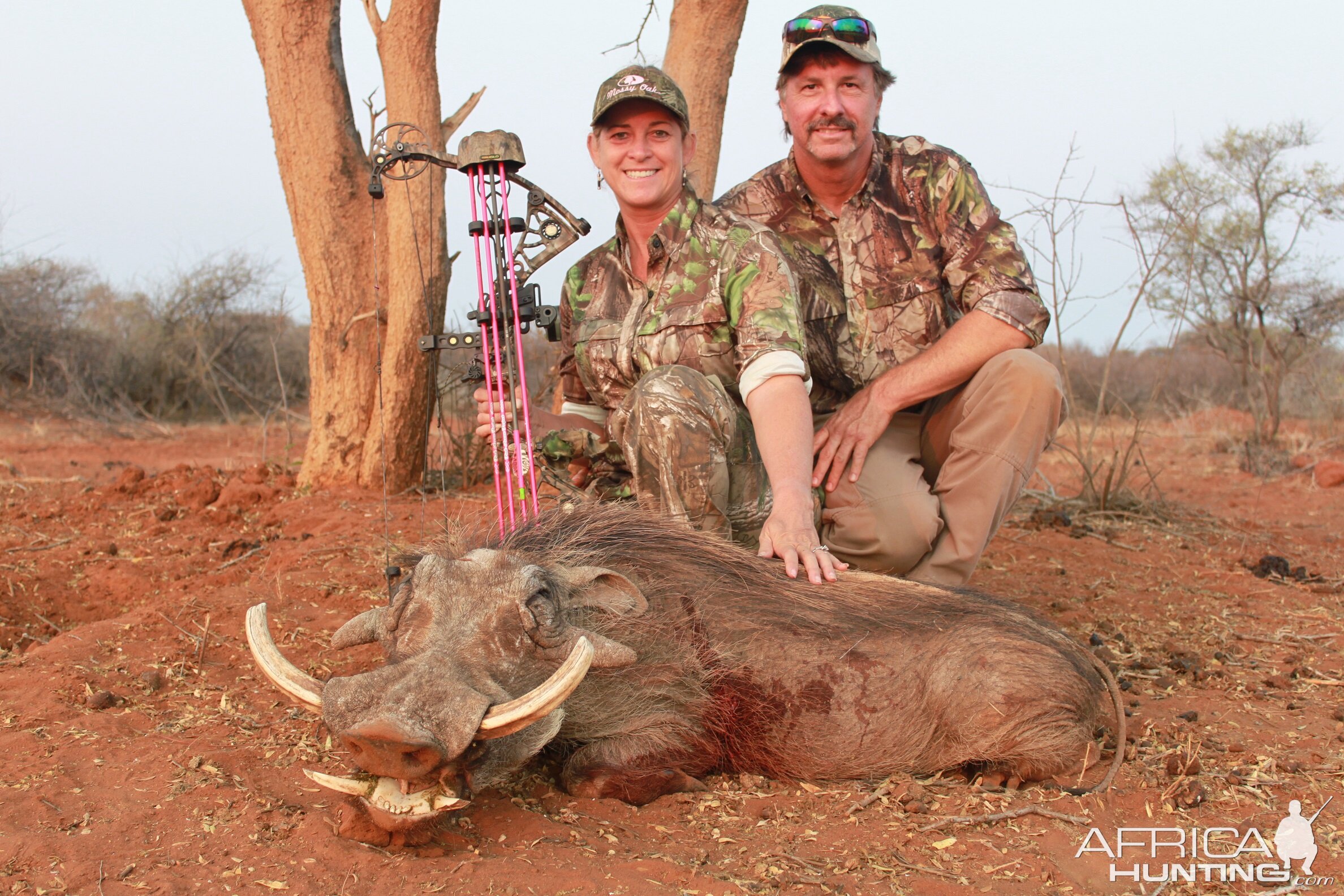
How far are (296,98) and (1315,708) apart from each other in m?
5.09

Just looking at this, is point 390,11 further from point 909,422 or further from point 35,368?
point 35,368

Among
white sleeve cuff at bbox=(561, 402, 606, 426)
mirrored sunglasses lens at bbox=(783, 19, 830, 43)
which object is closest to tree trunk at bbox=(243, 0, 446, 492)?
white sleeve cuff at bbox=(561, 402, 606, 426)

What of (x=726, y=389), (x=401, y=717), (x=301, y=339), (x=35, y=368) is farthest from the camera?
(x=301, y=339)

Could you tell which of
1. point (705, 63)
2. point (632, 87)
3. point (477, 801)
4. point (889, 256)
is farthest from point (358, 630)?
point (705, 63)

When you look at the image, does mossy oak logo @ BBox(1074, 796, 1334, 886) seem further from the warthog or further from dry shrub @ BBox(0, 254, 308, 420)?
dry shrub @ BBox(0, 254, 308, 420)

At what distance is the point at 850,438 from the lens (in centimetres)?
357

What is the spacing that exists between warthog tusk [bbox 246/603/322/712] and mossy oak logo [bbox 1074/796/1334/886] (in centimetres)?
168

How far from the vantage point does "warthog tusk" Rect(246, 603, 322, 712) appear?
211cm

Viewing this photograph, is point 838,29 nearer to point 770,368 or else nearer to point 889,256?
point 889,256

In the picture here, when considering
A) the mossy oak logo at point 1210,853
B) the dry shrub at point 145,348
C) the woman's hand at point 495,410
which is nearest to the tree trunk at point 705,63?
the woman's hand at point 495,410

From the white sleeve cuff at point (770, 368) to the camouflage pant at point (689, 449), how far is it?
0.37 ft

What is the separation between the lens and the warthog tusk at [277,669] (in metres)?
2.11

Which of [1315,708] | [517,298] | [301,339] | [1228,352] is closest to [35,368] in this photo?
[301,339]

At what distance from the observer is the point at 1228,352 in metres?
12.9
